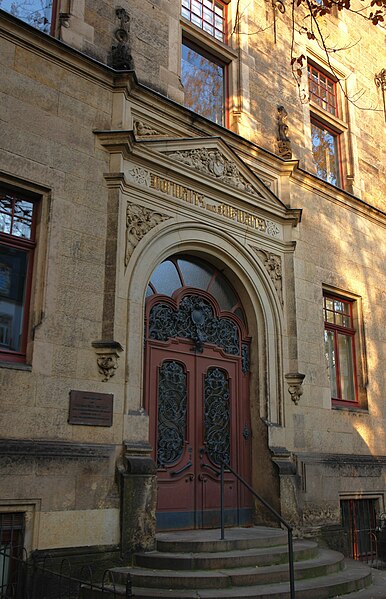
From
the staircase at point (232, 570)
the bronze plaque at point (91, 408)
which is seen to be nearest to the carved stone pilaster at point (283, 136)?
the bronze plaque at point (91, 408)

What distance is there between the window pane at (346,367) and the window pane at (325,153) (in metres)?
3.26

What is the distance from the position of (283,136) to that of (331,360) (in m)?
4.17

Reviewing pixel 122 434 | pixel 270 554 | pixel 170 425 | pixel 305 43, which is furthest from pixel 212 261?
pixel 305 43

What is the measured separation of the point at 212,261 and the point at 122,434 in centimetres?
341

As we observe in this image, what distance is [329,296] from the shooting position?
473 inches

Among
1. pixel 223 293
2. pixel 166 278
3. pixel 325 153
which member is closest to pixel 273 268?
pixel 223 293

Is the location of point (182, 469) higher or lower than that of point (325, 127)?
lower

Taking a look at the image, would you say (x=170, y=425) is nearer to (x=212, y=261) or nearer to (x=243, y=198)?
(x=212, y=261)

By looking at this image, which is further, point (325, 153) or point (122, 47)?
point (325, 153)

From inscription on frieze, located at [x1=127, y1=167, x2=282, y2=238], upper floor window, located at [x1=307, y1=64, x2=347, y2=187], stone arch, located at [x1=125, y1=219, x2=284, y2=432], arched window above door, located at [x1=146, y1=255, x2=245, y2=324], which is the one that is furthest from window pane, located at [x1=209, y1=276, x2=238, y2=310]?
upper floor window, located at [x1=307, y1=64, x2=347, y2=187]

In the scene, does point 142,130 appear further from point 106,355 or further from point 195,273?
point 106,355

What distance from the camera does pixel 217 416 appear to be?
9.54 meters

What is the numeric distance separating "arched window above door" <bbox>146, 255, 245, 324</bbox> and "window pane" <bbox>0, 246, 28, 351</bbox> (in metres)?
2.08

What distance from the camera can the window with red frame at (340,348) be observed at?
11711 millimetres
